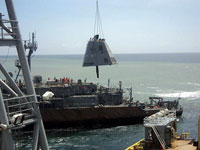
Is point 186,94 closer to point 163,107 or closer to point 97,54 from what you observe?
point 163,107

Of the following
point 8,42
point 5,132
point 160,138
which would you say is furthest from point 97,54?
point 5,132

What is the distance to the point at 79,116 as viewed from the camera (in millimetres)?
47312

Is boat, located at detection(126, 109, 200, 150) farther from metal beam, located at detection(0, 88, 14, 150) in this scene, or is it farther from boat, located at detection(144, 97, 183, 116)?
boat, located at detection(144, 97, 183, 116)

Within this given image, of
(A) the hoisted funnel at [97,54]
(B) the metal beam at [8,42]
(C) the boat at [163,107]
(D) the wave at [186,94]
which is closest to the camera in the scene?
(B) the metal beam at [8,42]

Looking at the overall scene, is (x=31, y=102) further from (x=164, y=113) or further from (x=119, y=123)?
(x=119, y=123)

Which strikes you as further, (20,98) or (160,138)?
(160,138)

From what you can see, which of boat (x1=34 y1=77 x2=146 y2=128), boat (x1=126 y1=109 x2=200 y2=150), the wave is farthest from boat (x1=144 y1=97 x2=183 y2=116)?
boat (x1=126 y1=109 x2=200 y2=150)

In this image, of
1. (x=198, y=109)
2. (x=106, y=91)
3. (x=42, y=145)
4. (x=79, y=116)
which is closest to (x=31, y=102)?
(x=42, y=145)

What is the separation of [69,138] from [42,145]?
99.9 ft

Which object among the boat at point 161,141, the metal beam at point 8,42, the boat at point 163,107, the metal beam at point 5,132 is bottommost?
the boat at point 163,107

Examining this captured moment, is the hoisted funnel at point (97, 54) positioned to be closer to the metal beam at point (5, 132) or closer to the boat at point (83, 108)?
the boat at point (83, 108)

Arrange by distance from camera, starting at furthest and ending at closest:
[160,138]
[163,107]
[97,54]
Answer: [163,107] → [97,54] → [160,138]

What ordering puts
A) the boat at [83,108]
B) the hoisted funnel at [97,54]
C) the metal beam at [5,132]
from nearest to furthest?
the metal beam at [5,132]
the boat at [83,108]
the hoisted funnel at [97,54]

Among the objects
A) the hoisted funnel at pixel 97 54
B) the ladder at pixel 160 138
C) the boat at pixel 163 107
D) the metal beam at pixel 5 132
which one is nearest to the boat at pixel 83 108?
the boat at pixel 163 107
